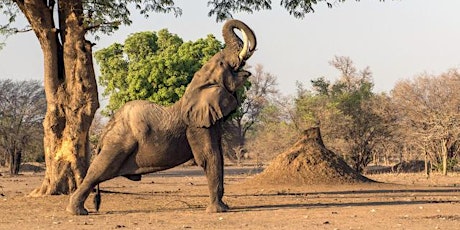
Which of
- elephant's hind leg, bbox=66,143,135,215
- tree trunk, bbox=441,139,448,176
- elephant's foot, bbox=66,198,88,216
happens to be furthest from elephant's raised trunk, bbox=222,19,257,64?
tree trunk, bbox=441,139,448,176

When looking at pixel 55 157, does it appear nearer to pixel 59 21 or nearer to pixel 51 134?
pixel 51 134

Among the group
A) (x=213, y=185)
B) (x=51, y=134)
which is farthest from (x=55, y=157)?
(x=213, y=185)

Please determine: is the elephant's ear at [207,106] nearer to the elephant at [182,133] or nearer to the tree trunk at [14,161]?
the elephant at [182,133]

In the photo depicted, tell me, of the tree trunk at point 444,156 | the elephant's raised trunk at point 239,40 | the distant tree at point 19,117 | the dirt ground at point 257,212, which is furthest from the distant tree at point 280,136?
the elephant's raised trunk at point 239,40

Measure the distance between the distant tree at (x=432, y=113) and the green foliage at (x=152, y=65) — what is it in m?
14.2

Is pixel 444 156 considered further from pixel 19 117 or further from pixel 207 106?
pixel 19 117

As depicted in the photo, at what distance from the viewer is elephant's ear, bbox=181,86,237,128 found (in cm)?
1326

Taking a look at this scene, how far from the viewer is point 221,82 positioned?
44.1 feet

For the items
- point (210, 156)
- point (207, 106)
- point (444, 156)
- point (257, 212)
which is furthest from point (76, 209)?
point (444, 156)

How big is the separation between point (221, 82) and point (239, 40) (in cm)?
90

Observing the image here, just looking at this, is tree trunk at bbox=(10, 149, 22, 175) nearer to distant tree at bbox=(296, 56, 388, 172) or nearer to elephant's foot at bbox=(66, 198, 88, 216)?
distant tree at bbox=(296, 56, 388, 172)

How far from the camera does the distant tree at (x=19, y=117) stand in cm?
4372

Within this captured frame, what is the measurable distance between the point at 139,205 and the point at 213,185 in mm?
2689

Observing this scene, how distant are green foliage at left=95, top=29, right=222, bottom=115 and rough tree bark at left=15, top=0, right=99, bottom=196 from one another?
95.5 feet
